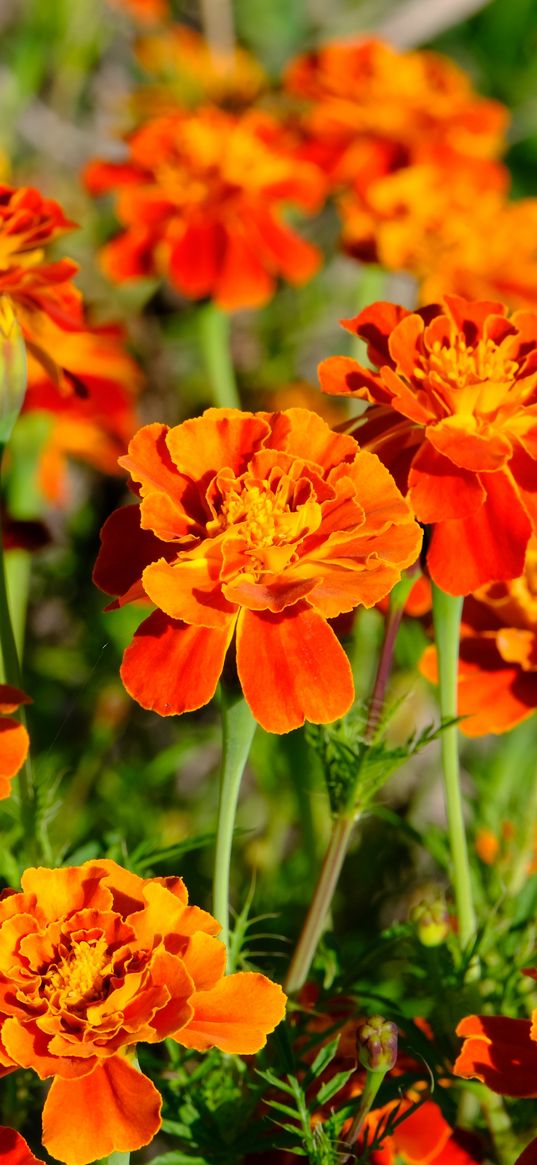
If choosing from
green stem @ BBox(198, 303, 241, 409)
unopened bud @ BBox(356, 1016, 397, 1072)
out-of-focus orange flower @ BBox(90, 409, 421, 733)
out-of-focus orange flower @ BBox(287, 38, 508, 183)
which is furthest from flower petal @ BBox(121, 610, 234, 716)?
out-of-focus orange flower @ BBox(287, 38, 508, 183)

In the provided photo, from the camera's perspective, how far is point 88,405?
0.96 meters

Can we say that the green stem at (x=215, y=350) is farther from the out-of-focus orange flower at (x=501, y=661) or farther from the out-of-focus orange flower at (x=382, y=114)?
the out-of-focus orange flower at (x=501, y=661)

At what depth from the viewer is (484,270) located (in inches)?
42.3

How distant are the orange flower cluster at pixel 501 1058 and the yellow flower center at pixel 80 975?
12 centimetres

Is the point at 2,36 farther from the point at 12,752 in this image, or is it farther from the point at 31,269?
the point at 12,752

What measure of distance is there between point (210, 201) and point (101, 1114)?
766 mm

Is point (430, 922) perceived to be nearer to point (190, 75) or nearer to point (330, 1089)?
point (330, 1089)

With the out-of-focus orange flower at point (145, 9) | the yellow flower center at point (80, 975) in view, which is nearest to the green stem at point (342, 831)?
the yellow flower center at point (80, 975)

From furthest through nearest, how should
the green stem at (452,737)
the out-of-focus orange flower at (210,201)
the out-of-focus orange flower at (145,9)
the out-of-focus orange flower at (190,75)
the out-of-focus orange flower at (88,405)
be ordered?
the out-of-focus orange flower at (145,9) < the out-of-focus orange flower at (190,75) < the out-of-focus orange flower at (210,201) < the out-of-focus orange flower at (88,405) < the green stem at (452,737)

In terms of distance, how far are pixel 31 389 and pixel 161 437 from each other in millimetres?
414

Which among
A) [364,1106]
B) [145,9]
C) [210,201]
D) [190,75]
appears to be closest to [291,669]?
[364,1106]

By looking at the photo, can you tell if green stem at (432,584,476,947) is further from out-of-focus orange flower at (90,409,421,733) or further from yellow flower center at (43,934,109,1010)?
yellow flower center at (43,934,109,1010)

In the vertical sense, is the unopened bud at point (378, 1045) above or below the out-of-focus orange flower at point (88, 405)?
above

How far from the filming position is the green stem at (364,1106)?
42 cm
